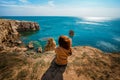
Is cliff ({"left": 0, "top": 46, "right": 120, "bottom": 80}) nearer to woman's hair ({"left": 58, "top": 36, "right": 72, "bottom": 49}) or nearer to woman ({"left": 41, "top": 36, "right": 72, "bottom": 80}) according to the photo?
woman ({"left": 41, "top": 36, "right": 72, "bottom": 80})

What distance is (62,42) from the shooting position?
6.65 m

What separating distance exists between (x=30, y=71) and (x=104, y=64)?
5.61 meters

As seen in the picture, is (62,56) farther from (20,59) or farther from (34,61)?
(20,59)

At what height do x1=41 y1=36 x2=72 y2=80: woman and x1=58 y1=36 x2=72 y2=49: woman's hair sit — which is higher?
x1=58 y1=36 x2=72 y2=49: woman's hair

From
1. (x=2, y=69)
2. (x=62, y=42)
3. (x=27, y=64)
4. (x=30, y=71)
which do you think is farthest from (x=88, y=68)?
(x=2, y=69)

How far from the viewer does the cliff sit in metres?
6.64

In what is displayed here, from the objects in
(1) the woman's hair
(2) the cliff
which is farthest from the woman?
(2) the cliff

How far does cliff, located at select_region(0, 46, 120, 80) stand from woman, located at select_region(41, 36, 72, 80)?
355 mm

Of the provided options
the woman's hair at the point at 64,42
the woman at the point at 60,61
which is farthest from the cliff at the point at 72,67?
the woman's hair at the point at 64,42

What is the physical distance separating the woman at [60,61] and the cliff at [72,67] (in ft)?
1.16

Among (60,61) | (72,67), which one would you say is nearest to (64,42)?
(60,61)

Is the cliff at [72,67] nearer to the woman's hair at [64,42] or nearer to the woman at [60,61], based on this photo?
the woman at [60,61]

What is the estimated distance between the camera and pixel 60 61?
6961 millimetres

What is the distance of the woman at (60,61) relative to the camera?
6.40m
